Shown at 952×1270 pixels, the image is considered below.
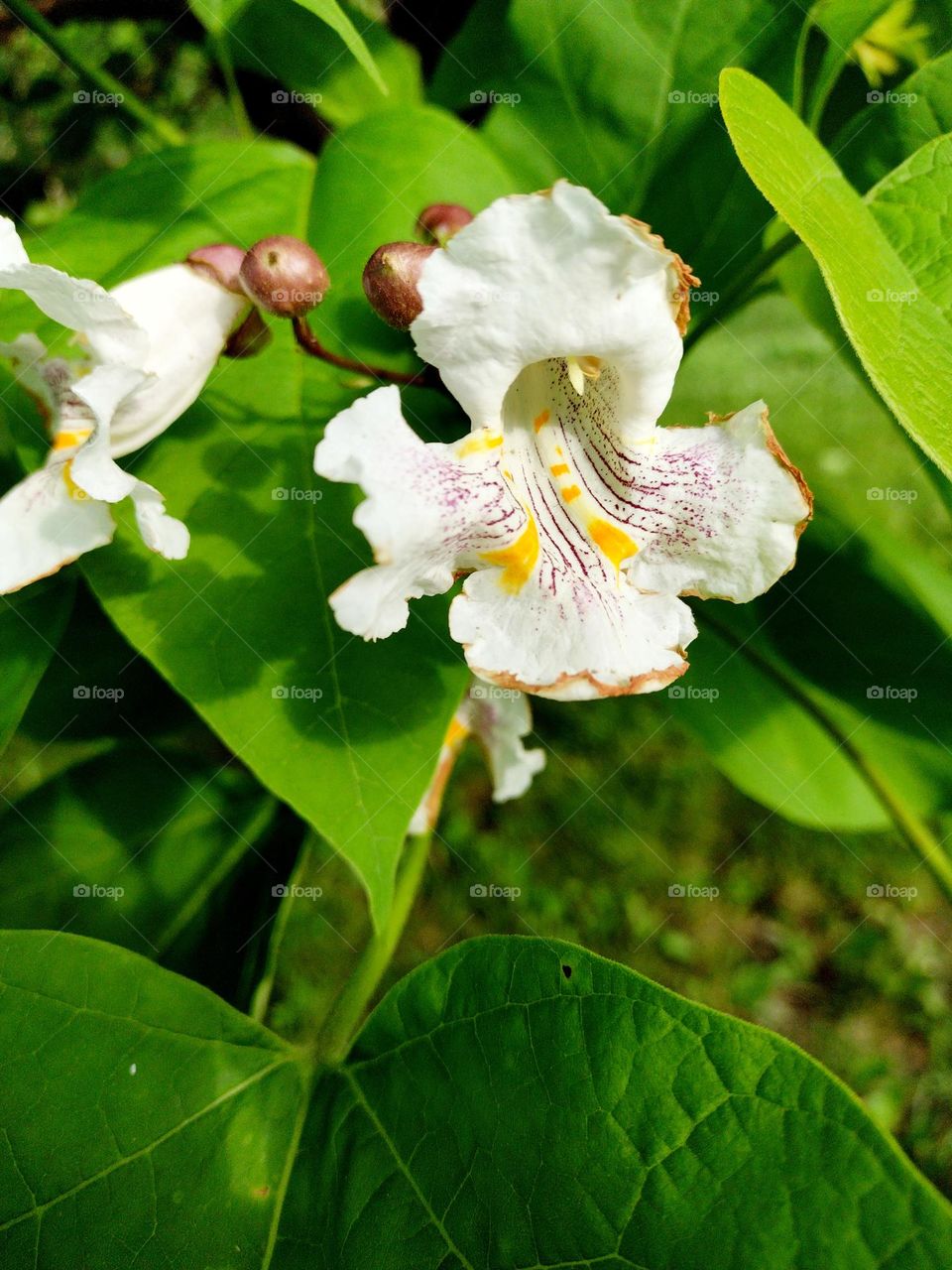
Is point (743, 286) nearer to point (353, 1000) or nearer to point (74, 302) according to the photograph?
point (74, 302)

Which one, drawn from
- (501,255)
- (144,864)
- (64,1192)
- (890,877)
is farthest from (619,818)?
(501,255)

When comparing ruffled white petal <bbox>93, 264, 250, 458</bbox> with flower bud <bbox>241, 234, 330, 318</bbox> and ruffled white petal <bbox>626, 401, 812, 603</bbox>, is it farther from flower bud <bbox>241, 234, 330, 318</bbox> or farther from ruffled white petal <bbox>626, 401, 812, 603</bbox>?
ruffled white petal <bbox>626, 401, 812, 603</bbox>

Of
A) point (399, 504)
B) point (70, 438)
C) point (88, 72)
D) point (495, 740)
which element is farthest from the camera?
point (495, 740)

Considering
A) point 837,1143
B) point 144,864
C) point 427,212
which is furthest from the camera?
point 144,864

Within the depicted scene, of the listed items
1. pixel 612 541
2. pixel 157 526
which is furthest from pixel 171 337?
pixel 612 541

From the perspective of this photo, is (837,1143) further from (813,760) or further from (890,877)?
(890,877)

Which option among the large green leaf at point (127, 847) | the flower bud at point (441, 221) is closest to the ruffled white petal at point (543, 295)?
the flower bud at point (441, 221)
